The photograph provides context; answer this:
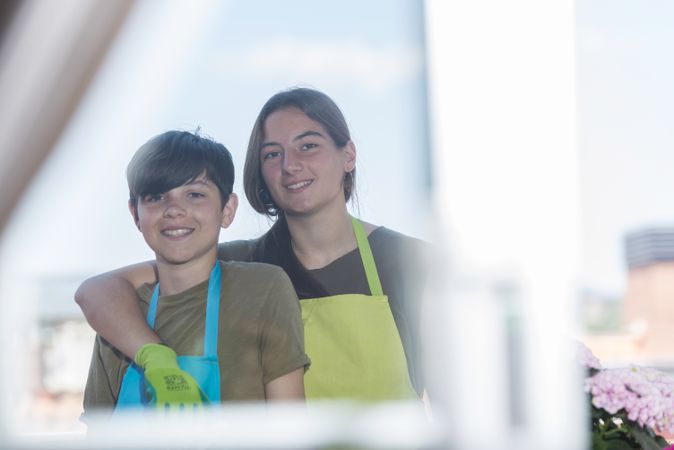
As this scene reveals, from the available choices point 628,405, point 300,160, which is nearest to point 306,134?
point 300,160

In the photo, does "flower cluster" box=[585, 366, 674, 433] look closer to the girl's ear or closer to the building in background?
the building in background

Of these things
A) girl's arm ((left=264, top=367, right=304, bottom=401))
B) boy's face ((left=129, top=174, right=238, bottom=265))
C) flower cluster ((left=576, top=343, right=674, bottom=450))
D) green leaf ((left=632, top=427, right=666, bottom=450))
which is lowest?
green leaf ((left=632, top=427, right=666, bottom=450))

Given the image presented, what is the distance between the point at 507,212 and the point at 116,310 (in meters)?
0.70

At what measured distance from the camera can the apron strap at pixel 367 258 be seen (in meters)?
1.54

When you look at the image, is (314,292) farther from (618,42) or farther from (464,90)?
(618,42)

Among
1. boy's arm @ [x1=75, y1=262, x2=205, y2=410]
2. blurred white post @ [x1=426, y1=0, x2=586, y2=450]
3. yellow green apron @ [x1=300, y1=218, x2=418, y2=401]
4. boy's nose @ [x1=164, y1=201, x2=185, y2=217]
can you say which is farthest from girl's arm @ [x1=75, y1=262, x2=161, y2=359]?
blurred white post @ [x1=426, y1=0, x2=586, y2=450]

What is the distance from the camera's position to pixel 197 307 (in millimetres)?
1529

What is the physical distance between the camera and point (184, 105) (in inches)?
59.2

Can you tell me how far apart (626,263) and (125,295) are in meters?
0.98

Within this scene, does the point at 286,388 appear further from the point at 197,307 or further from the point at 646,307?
the point at 646,307

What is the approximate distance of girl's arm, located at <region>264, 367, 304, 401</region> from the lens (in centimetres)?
151

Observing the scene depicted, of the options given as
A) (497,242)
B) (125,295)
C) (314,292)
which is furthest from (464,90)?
(125,295)

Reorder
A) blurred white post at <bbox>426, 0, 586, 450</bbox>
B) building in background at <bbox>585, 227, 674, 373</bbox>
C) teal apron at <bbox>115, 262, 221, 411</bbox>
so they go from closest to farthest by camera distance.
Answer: blurred white post at <bbox>426, 0, 586, 450</bbox> < teal apron at <bbox>115, 262, 221, 411</bbox> < building in background at <bbox>585, 227, 674, 373</bbox>

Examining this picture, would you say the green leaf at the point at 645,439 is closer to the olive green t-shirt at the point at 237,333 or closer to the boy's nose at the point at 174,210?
the olive green t-shirt at the point at 237,333
